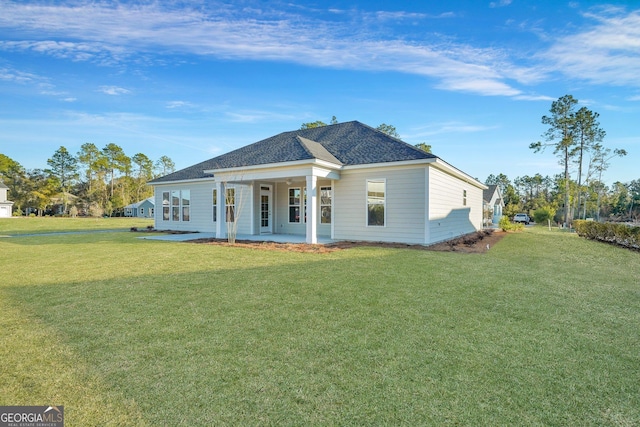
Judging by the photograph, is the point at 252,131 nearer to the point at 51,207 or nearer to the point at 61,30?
the point at 61,30

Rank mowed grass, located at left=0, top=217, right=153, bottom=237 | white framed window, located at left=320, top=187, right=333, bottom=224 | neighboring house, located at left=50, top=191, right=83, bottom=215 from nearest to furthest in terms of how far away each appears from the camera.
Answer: white framed window, located at left=320, top=187, right=333, bottom=224, mowed grass, located at left=0, top=217, right=153, bottom=237, neighboring house, located at left=50, top=191, right=83, bottom=215

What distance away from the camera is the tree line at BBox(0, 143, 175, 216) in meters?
49.6

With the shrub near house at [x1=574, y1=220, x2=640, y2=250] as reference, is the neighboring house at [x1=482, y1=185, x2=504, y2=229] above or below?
above

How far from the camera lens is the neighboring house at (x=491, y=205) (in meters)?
27.5

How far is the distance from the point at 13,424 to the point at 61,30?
13544mm

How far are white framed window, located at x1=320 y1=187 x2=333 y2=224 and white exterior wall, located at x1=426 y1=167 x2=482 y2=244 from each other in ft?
14.1

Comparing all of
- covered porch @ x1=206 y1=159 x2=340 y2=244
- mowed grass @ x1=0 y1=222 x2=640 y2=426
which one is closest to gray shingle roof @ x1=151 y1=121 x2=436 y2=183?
covered porch @ x1=206 y1=159 x2=340 y2=244

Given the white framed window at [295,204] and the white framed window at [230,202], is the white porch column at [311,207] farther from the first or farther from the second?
the white framed window at [230,202]

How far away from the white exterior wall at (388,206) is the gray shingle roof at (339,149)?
0.54 metres

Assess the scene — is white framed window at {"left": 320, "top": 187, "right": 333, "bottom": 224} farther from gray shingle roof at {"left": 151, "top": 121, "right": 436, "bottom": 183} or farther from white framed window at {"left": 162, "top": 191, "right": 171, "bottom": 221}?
white framed window at {"left": 162, "top": 191, "right": 171, "bottom": 221}

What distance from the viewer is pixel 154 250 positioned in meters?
10.1

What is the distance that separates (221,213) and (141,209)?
157 feet

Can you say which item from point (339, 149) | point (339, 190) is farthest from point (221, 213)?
point (339, 149)

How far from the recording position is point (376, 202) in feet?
39.5
